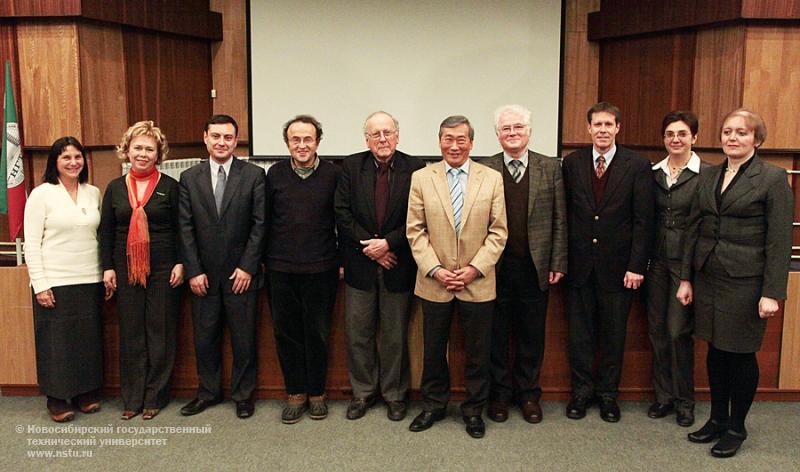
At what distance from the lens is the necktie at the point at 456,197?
10.4 ft

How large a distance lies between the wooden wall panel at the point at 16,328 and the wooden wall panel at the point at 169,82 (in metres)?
1.89

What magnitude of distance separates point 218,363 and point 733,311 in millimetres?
2648

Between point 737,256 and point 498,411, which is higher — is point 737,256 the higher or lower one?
the higher one

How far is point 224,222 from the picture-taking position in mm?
3408

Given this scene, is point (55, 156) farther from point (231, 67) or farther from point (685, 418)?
point (685, 418)

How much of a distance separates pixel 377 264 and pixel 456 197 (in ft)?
1.82

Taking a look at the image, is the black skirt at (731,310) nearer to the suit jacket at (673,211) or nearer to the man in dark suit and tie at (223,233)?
the suit jacket at (673,211)

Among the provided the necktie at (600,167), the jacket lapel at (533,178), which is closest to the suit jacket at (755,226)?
the necktie at (600,167)

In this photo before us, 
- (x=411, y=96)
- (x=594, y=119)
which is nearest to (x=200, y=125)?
(x=411, y=96)

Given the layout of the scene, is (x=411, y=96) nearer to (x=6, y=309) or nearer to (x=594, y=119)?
(x=594, y=119)

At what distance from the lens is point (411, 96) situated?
6.50m

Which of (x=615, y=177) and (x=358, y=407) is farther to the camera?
(x=358, y=407)

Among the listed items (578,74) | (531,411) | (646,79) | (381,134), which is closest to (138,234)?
(381,134)

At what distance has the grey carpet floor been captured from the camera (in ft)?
9.85
